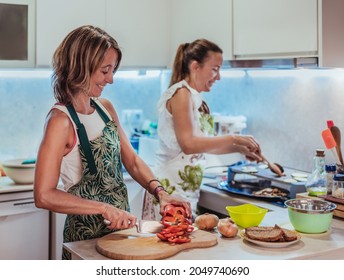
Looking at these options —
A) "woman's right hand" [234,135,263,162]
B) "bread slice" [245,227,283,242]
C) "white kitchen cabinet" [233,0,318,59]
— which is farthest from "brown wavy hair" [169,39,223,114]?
"bread slice" [245,227,283,242]

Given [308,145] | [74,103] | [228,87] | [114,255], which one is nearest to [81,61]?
[74,103]

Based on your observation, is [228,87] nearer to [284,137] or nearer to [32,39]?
[284,137]

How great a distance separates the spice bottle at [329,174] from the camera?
2.23 meters

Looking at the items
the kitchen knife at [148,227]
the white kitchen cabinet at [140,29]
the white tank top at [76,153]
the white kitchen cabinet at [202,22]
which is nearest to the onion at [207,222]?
the kitchen knife at [148,227]

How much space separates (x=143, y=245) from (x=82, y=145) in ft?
1.53

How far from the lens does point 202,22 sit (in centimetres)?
313

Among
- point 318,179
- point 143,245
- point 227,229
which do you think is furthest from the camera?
point 318,179

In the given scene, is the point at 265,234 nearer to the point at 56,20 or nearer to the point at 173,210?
the point at 173,210

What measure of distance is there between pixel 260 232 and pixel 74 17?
1.80 meters

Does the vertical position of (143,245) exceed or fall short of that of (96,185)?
it falls short

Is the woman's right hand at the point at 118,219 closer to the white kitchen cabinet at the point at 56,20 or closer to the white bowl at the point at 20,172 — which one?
the white bowl at the point at 20,172

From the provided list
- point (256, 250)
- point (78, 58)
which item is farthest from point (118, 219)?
point (78, 58)

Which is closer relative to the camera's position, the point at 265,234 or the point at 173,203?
the point at 265,234

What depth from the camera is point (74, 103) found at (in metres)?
2.05
